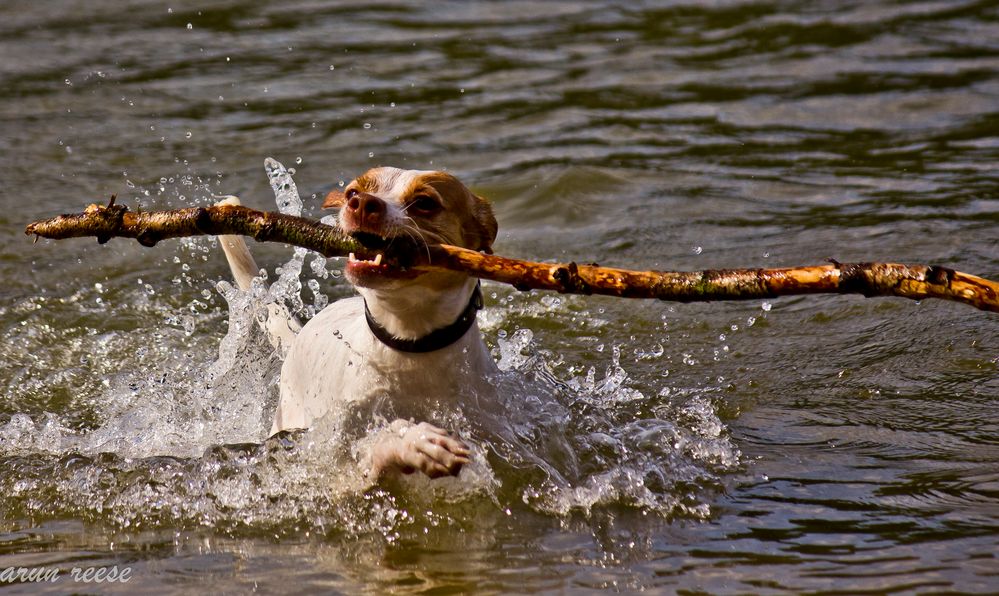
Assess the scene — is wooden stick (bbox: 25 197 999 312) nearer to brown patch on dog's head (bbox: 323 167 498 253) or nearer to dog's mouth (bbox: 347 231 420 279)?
dog's mouth (bbox: 347 231 420 279)

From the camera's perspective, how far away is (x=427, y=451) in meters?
3.91

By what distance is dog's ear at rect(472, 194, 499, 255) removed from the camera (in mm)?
4434

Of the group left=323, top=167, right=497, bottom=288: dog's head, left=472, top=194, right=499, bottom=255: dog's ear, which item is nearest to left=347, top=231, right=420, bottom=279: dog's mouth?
left=323, top=167, right=497, bottom=288: dog's head

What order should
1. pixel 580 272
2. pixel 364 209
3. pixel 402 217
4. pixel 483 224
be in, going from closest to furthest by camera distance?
pixel 580 272 → pixel 364 209 → pixel 402 217 → pixel 483 224

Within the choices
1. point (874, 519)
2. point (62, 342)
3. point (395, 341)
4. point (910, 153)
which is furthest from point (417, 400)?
point (910, 153)

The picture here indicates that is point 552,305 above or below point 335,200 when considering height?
below

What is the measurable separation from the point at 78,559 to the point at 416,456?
1.09 metres

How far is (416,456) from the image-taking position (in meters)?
3.94

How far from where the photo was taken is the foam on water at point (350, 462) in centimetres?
420

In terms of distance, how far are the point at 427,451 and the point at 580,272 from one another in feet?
2.51

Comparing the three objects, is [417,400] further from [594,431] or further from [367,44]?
[367,44]

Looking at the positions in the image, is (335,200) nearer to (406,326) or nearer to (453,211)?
(453,211)

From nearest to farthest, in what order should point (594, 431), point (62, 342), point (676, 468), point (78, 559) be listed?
1. point (78, 559)
2. point (676, 468)
3. point (594, 431)
4. point (62, 342)

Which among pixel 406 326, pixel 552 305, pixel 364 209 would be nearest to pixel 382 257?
pixel 364 209
